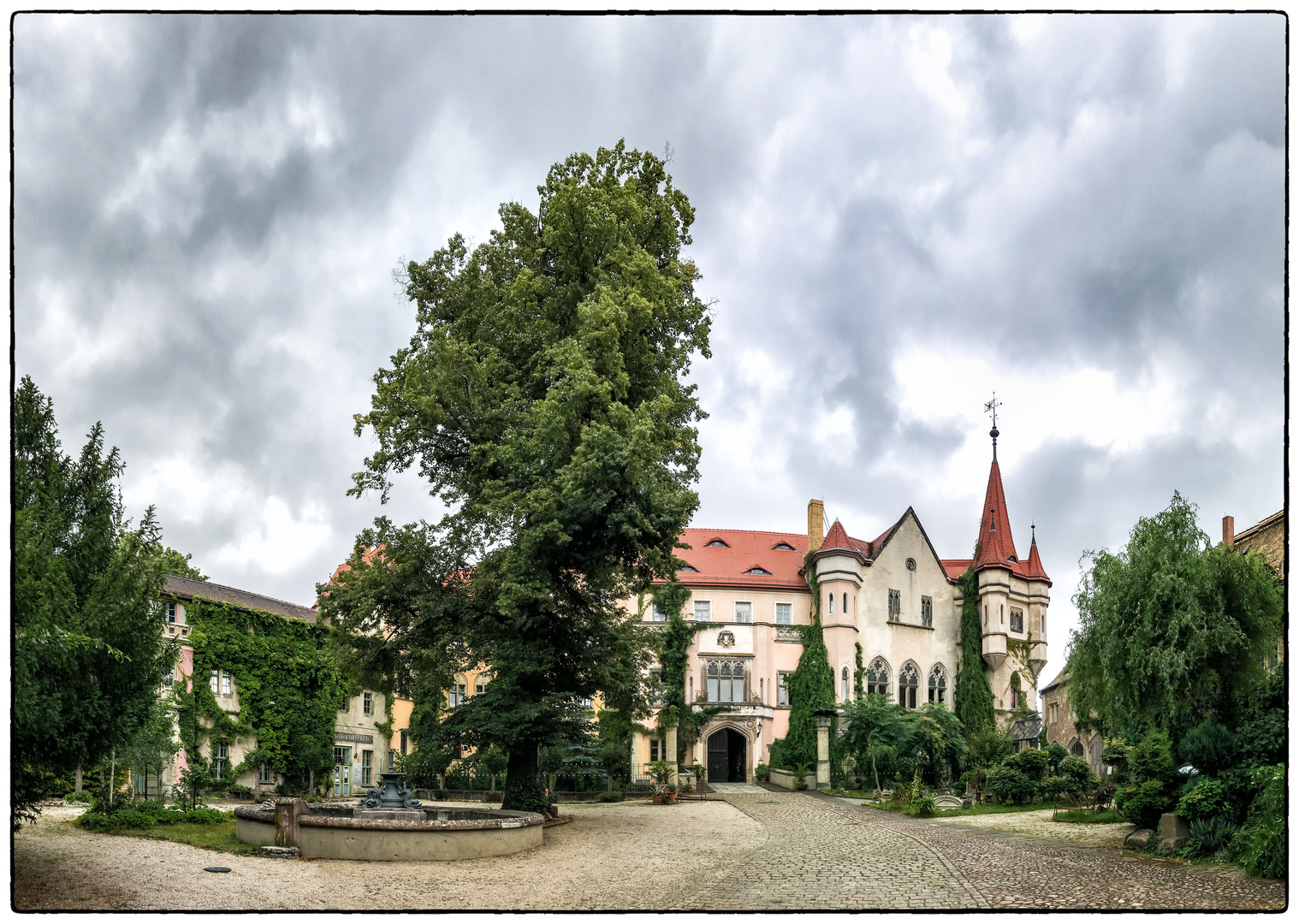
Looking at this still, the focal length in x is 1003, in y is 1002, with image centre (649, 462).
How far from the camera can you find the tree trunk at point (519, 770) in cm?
1938

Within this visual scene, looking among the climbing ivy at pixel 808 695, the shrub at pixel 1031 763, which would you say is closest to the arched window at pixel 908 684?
the climbing ivy at pixel 808 695

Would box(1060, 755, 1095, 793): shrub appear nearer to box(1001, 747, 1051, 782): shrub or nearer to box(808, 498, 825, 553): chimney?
box(1001, 747, 1051, 782): shrub

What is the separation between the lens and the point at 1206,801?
13609 mm

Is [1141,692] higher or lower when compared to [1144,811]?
higher

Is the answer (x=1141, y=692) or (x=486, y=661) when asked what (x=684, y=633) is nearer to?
(x=486, y=661)

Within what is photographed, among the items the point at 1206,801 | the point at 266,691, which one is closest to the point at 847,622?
the point at 266,691

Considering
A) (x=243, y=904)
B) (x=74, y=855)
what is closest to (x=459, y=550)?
(x=74, y=855)

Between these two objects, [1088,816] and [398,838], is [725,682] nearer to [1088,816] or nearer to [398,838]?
[1088,816]

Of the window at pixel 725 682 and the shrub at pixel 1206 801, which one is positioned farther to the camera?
the window at pixel 725 682

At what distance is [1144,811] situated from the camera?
15.1m

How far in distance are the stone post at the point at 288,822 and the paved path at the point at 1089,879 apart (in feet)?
30.4

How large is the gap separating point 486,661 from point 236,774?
16.9 metres

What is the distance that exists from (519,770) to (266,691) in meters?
16.9

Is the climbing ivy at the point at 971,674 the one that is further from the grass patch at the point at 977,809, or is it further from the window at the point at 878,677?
the grass patch at the point at 977,809
